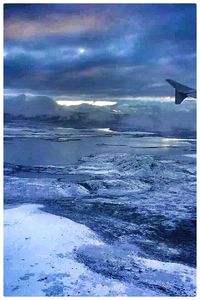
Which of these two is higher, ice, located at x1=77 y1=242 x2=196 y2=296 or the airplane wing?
the airplane wing

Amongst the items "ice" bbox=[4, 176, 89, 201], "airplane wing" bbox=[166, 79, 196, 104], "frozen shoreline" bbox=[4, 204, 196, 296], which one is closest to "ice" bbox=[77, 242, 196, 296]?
"frozen shoreline" bbox=[4, 204, 196, 296]

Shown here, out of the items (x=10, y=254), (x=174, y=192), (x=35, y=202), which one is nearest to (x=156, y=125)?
(x=174, y=192)

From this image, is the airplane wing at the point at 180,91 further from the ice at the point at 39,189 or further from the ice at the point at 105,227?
the ice at the point at 39,189

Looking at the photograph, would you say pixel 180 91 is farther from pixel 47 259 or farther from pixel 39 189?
pixel 47 259

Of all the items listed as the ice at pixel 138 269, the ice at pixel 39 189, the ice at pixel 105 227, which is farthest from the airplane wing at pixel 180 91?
the ice at pixel 138 269

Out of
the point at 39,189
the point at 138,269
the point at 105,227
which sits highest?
the point at 39,189

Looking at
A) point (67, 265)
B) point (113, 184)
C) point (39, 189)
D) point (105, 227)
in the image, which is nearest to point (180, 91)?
point (113, 184)

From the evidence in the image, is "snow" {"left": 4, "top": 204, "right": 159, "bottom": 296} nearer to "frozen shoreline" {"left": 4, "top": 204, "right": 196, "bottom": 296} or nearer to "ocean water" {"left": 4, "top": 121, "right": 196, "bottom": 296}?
"frozen shoreline" {"left": 4, "top": 204, "right": 196, "bottom": 296}
